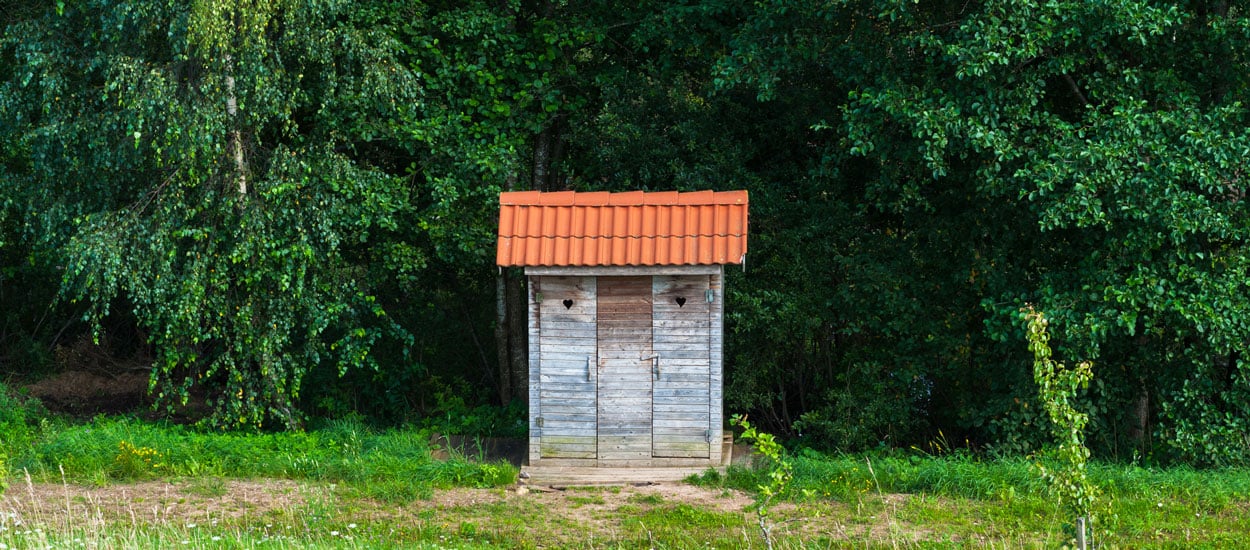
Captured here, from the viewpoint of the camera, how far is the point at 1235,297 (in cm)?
967

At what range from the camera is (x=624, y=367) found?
33.0 feet

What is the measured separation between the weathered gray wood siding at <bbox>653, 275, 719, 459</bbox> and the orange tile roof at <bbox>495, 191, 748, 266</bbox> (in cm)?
36

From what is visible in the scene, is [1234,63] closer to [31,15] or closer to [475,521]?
[475,521]

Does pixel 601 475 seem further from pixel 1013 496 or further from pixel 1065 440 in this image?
pixel 1065 440

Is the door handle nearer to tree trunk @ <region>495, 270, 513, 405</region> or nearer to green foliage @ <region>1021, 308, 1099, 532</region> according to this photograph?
tree trunk @ <region>495, 270, 513, 405</region>

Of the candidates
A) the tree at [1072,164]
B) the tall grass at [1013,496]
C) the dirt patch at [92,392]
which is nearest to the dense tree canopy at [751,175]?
the tree at [1072,164]

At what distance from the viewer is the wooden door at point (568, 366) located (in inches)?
396

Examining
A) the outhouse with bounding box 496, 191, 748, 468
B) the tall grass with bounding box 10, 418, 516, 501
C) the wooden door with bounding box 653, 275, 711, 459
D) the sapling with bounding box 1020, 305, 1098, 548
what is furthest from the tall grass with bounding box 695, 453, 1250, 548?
the tall grass with bounding box 10, 418, 516, 501

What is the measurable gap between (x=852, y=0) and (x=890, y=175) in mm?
1644

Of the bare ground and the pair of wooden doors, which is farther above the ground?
the pair of wooden doors

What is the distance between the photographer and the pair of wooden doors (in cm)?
1002

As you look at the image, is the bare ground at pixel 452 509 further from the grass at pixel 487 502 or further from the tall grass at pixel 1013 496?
the tall grass at pixel 1013 496

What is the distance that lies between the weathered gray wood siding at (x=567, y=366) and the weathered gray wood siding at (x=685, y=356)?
1.87 feet

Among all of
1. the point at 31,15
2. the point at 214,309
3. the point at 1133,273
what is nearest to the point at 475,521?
the point at 214,309
